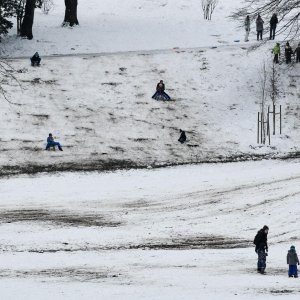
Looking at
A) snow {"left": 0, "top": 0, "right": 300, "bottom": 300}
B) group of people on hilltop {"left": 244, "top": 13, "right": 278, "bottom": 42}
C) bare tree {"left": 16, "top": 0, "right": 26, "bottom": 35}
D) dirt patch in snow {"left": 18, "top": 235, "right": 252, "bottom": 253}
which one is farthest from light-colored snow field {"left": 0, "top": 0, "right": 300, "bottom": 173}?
dirt patch in snow {"left": 18, "top": 235, "right": 252, "bottom": 253}

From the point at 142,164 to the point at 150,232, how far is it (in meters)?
9.35

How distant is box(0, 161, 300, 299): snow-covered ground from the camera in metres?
20.5

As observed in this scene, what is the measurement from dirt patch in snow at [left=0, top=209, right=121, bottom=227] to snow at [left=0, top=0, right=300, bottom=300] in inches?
2.8

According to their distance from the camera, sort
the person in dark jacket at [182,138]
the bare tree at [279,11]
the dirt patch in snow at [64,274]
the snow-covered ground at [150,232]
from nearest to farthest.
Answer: the snow-covered ground at [150,232] < the dirt patch in snow at [64,274] < the person in dark jacket at [182,138] < the bare tree at [279,11]

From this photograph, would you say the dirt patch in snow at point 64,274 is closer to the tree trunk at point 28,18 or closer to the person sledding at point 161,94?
the person sledding at point 161,94

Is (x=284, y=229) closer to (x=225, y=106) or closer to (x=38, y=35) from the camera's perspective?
(x=225, y=106)

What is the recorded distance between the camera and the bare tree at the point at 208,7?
5634 cm

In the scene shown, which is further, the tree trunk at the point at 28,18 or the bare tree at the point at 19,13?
the tree trunk at the point at 28,18

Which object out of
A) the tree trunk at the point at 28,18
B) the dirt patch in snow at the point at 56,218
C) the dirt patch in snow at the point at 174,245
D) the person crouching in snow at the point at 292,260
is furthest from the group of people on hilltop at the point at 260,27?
the person crouching in snow at the point at 292,260

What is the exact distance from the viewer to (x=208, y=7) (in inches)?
2221

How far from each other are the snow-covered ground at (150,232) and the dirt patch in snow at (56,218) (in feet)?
0.12

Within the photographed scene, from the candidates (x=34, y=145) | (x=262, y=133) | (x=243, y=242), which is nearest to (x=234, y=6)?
(x=262, y=133)

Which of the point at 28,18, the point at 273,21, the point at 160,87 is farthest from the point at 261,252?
the point at 28,18

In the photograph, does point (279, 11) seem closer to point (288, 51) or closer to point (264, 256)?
point (288, 51)
